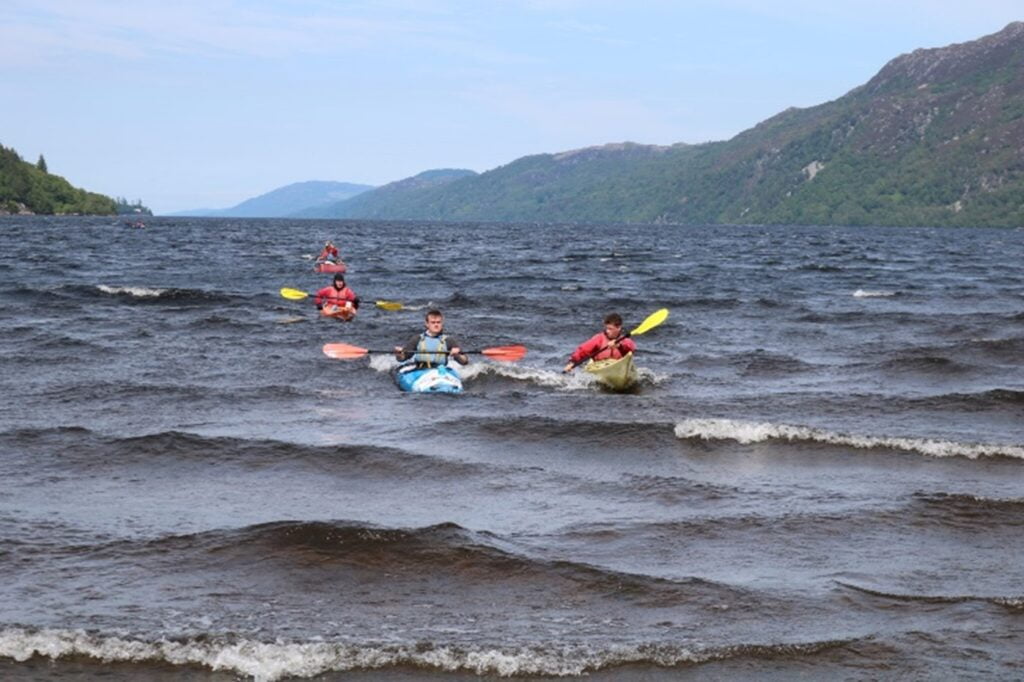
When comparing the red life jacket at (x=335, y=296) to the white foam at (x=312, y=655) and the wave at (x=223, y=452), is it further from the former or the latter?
the white foam at (x=312, y=655)

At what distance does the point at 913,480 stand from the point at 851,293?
32.5 m

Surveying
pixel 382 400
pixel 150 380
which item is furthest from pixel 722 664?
pixel 150 380

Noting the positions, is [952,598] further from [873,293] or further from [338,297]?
[873,293]

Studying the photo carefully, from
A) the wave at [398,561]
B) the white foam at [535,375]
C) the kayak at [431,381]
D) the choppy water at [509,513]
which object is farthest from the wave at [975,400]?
the wave at [398,561]

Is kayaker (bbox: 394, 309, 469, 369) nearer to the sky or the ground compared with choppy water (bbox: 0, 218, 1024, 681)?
nearer to the sky

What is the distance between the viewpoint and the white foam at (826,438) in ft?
50.3

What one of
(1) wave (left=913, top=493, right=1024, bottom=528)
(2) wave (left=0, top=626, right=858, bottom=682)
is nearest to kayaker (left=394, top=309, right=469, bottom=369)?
(1) wave (left=913, top=493, right=1024, bottom=528)

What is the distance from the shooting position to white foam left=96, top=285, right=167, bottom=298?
38.3 meters

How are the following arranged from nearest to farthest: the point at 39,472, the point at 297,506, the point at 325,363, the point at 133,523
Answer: the point at 133,523
the point at 297,506
the point at 39,472
the point at 325,363

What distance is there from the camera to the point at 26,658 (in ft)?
26.7

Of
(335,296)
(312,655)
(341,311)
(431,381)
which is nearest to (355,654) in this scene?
(312,655)

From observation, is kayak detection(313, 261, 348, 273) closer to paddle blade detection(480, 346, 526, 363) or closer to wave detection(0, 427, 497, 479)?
paddle blade detection(480, 346, 526, 363)

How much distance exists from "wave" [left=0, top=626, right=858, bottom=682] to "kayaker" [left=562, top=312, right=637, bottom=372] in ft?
42.0

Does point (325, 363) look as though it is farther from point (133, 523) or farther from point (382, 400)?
point (133, 523)
